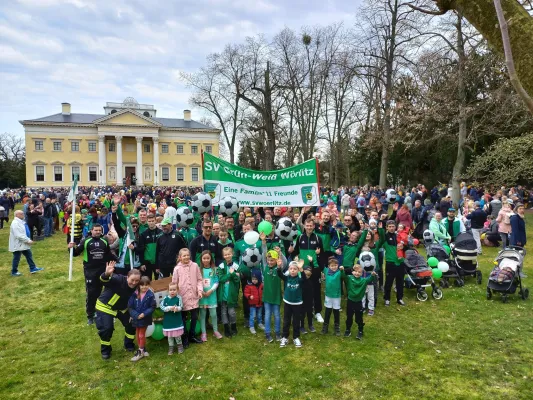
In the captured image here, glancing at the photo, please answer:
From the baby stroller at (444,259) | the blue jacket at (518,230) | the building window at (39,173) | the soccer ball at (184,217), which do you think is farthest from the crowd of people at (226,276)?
the building window at (39,173)

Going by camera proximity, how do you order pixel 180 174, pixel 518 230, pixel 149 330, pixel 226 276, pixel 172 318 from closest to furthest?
1. pixel 172 318
2. pixel 149 330
3. pixel 226 276
4. pixel 518 230
5. pixel 180 174

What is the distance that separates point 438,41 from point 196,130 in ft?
152

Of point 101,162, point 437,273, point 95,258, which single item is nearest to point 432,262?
point 437,273

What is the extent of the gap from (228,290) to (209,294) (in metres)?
0.37

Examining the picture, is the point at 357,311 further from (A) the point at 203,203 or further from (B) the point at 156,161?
(B) the point at 156,161

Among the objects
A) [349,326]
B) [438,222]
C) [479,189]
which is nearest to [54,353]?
[349,326]

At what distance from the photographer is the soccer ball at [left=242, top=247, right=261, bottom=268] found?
6094mm

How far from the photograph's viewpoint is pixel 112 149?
5572 centimetres

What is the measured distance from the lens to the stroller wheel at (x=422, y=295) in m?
7.71

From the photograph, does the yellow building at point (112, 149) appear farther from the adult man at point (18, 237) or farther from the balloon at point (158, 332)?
the balloon at point (158, 332)

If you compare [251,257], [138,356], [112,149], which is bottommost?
[138,356]

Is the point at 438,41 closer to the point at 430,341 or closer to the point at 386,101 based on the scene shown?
the point at 386,101

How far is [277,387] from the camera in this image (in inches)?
180

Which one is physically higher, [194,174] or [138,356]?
[194,174]
